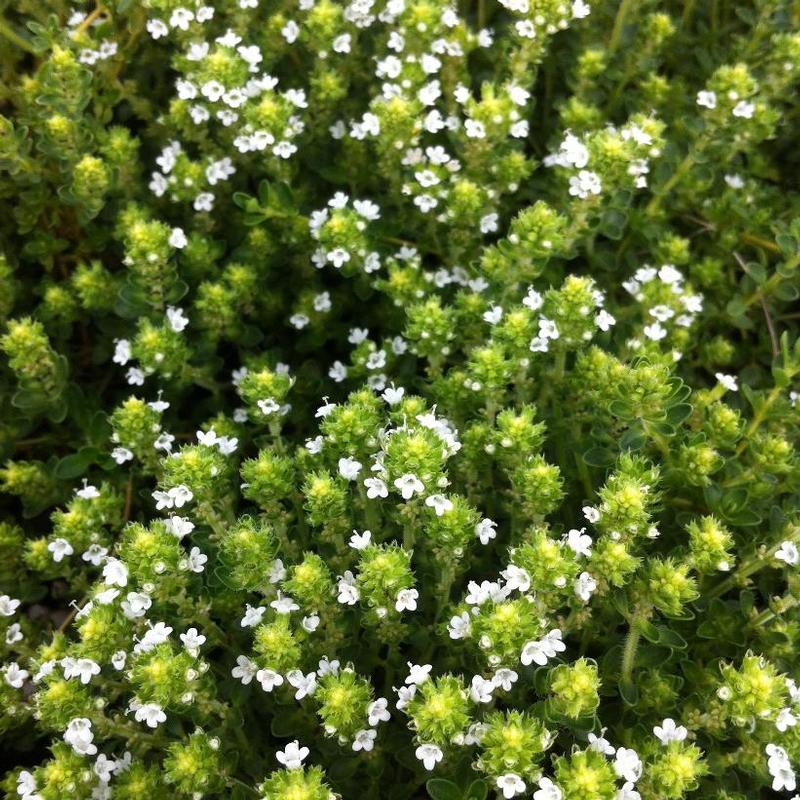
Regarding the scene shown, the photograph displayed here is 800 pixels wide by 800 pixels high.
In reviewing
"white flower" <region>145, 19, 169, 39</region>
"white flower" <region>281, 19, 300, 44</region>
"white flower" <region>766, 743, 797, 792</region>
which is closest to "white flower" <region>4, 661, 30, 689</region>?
"white flower" <region>766, 743, 797, 792</region>

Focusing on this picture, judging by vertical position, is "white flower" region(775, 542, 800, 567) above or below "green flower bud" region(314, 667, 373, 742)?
above

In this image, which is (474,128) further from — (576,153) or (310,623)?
(310,623)

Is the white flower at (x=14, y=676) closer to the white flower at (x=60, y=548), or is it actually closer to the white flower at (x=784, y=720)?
the white flower at (x=60, y=548)

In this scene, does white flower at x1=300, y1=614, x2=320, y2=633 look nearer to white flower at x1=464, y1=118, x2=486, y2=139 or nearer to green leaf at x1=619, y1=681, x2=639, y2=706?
green leaf at x1=619, y1=681, x2=639, y2=706

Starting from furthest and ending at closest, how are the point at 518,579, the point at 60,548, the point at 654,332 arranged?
the point at 654,332
the point at 60,548
the point at 518,579

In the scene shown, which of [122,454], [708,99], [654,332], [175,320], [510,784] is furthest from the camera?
[708,99]

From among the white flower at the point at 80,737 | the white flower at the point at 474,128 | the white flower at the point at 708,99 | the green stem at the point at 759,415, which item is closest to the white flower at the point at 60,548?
the white flower at the point at 80,737

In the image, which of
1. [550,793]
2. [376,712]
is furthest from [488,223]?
[550,793]
